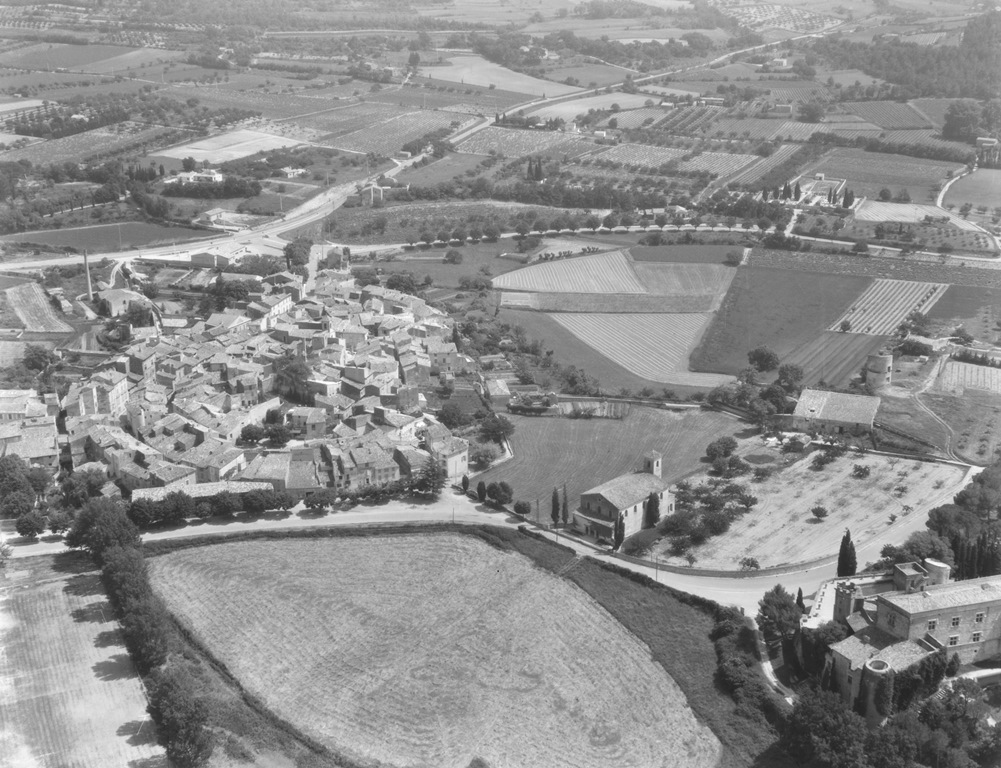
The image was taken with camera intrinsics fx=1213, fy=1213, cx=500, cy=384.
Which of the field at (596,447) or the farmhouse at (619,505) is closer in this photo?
the farmhouse at (619,505)

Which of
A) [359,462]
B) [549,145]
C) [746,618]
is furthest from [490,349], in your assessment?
[549,145]

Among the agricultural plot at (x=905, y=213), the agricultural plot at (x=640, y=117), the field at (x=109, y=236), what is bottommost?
the field at (x=109, y=236)

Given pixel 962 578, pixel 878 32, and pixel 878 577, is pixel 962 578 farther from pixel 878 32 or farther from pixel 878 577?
pixel 878 32

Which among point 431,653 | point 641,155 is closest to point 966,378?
point 431,653

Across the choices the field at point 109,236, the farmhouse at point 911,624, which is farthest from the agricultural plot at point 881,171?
the farmhouse at point 911,624

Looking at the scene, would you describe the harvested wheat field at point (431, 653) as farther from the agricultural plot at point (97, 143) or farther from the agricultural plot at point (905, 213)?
the agricultural plot at point (97, 143)

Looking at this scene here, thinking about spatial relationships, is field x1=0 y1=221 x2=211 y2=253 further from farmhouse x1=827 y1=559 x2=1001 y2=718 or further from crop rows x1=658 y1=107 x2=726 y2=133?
farmhouse x1=827 y1=559 x2=1001 y2=718
